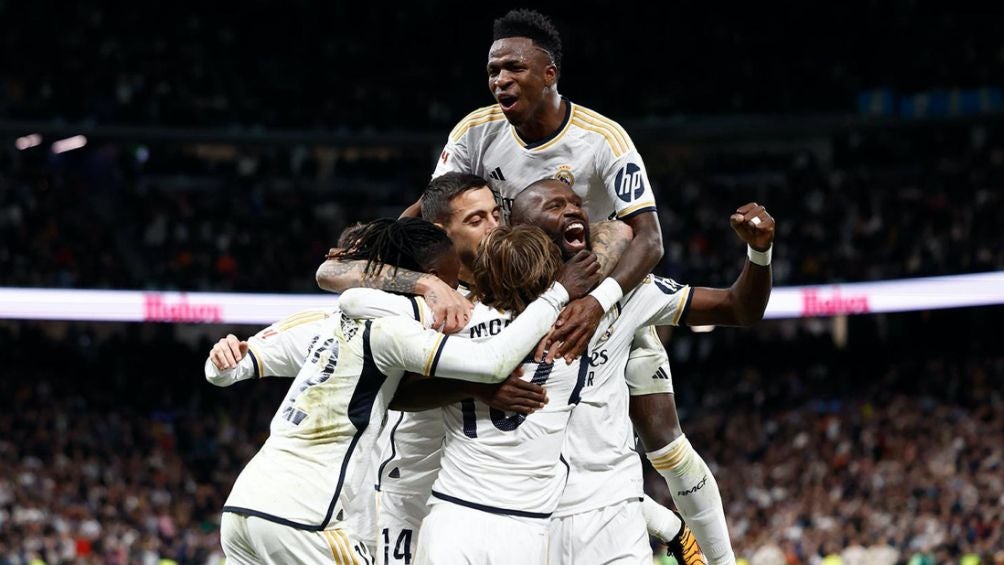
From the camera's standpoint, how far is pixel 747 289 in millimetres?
6176

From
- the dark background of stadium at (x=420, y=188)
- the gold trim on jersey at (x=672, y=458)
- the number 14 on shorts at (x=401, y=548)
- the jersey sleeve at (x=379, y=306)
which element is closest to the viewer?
the jersey sleeve at (x=379, y=306)

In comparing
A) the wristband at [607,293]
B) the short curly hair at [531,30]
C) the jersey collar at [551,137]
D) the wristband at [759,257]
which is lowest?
the wristband at [759,257]

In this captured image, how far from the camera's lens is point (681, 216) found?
87.5 feet

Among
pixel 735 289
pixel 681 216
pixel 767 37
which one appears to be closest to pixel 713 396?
pixel 681 216

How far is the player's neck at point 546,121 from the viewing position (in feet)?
20.8

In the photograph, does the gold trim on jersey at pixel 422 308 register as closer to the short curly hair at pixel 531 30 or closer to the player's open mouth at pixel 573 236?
the player's open mouth at pixel 573 236

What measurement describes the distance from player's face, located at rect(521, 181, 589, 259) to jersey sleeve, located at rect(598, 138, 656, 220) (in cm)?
34

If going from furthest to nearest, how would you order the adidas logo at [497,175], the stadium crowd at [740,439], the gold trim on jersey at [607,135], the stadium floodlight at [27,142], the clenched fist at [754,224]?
the stadium floodlight at [27,142]
the stadium crowd at [740,439]
the adidas logo at [497,175]
the gold trim on jersey at [607,135]
the clenched fist at [754,224]

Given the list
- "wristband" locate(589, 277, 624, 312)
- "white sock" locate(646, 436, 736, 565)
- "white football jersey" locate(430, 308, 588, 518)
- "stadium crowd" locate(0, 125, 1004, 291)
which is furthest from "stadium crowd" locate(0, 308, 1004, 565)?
"white football jersey" locate(430, 308, 588, 518)

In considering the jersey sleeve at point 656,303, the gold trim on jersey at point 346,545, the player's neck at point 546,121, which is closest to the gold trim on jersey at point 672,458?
the jersey sleeve at point 656,303

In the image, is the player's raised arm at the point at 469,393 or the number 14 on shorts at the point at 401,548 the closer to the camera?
the player's raised arm at the point at 469,393

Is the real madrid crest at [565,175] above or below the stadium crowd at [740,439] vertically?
above

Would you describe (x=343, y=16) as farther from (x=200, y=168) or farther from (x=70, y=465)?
A: (x=70, y=465)

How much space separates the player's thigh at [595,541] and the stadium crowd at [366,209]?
18.4 metres
